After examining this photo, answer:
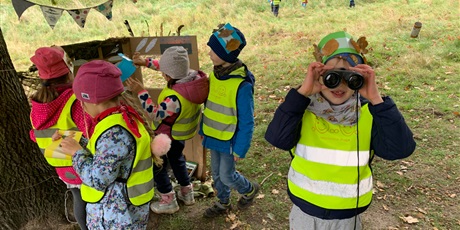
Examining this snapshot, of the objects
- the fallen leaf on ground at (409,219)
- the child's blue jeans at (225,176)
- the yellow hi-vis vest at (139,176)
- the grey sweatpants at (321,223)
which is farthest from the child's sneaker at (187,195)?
the fallen leaf on ground at (409,219)

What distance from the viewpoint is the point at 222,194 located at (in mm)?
3268

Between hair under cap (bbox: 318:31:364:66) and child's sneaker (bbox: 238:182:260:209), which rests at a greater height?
hair under cap (bbox: 318:31:364:66)

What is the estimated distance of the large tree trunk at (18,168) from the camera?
2658mm

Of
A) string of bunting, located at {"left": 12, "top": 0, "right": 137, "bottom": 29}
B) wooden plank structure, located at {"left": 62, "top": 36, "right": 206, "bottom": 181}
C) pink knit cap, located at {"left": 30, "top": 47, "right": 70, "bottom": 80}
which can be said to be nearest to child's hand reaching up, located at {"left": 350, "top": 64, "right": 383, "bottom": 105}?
pink knit cap, located at {"left": 30, "top": 47, "right": 70, "bottom": 80}

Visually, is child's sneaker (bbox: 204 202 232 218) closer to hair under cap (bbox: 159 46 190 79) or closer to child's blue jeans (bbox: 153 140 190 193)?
child's blue jeans (bbox: 153 140 190 193)

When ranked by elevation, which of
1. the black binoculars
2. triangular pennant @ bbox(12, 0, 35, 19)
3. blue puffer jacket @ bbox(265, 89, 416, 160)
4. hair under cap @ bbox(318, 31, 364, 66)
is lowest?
blue puffer jacket @ bbox(265, 89, 416, 160)

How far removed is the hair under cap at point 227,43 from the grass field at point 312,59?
164cm

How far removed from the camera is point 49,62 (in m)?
2.18

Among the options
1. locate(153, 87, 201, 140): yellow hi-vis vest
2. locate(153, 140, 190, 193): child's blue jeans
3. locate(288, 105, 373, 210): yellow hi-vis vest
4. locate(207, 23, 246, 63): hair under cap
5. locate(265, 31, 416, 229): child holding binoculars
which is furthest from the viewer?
locate(153, 140, 190, 193): child's blue jeans

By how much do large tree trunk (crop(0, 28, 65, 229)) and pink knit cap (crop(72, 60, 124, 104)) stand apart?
48.5 inches

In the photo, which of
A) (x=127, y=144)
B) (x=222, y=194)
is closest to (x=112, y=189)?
(x=127, y=144)

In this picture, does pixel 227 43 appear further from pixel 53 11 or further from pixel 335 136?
pixel 53 11

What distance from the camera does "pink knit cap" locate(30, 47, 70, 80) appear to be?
7.12 ft

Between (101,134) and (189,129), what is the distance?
4.14 feet
